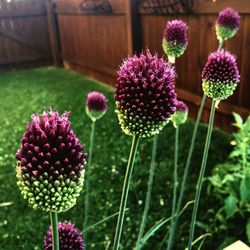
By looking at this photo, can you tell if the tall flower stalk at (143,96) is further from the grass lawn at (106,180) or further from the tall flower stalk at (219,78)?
the grass lawn at (106,180)

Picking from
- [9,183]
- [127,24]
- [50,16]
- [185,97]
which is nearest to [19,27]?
[50,16]

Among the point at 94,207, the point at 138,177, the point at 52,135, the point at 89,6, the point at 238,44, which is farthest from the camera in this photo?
the point at 89,6

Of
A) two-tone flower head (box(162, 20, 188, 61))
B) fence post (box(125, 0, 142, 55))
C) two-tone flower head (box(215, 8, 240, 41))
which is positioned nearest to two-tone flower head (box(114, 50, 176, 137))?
two-tone flower head (box(162, 20, 188, 61))

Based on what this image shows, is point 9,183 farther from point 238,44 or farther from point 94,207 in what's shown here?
point 238,44

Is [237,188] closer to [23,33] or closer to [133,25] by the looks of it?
[133,25]

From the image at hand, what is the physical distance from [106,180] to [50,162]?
2.68 meters

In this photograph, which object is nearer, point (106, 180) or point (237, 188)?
point (237, 188)

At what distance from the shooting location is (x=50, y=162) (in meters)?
0.64

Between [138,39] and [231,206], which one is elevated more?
[138,39]

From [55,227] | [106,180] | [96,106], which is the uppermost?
[55,227]

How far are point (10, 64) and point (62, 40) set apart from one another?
1226 mm

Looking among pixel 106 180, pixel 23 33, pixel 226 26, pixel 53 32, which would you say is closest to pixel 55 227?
pixel 226 26

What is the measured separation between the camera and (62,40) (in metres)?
7.94

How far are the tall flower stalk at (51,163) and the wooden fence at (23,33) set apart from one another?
25.5ft
